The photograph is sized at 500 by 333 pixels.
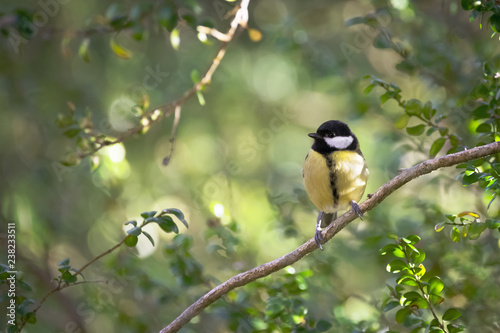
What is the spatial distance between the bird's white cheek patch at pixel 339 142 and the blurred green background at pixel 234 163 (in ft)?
0.54

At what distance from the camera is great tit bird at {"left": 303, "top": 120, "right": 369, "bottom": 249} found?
126 inches

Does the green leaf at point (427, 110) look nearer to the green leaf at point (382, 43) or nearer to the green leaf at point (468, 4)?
the green leaf at point (468, 4)

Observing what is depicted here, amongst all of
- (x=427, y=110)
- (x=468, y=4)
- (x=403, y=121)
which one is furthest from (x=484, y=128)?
(x=468, y=4)

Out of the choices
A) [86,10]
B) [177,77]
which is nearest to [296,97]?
[177,77]

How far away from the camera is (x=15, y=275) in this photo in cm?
237

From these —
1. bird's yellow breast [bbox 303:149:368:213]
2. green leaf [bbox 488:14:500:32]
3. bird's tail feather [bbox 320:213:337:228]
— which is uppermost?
green leaf [bbox 488:14:500:32]

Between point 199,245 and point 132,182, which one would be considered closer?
point 132,182

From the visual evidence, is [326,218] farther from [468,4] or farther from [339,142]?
[468,4]

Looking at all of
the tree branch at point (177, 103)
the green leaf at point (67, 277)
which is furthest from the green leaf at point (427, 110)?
the green leaf at point (67, 277)

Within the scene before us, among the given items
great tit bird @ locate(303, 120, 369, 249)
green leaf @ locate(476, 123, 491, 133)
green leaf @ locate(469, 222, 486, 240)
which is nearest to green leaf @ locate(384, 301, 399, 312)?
green leaf @ locate(469, 222, 486, 240)

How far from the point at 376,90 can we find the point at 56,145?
3.18 metres

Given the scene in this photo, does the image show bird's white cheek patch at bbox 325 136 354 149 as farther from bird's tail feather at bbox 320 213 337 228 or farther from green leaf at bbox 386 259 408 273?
green leaf at bbox 386 259 408 273

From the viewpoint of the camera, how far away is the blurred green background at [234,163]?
323 cm

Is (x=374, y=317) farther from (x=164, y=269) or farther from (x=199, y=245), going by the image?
(x=199, y=245)
